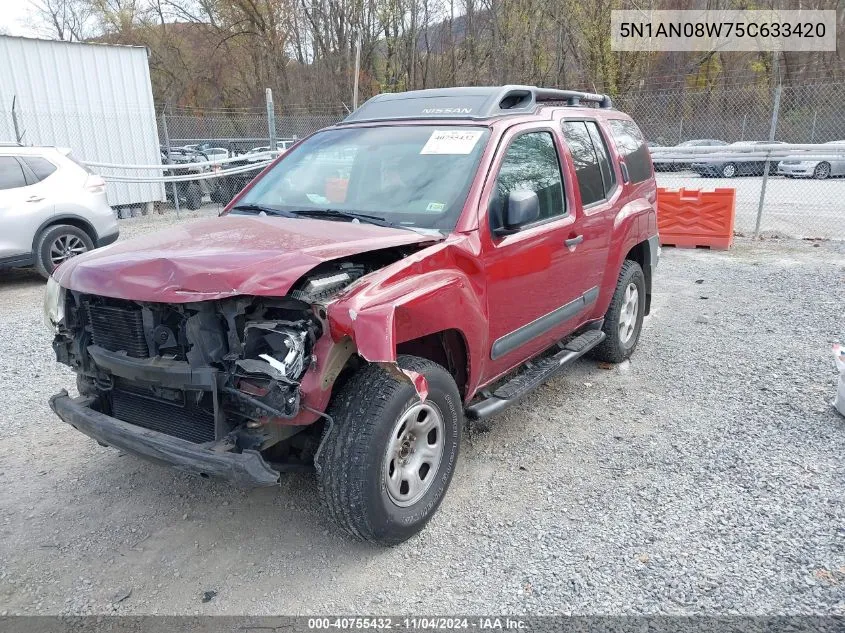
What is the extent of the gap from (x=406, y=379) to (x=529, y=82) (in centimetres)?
2965

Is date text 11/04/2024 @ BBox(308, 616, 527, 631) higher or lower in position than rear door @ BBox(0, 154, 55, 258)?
lower

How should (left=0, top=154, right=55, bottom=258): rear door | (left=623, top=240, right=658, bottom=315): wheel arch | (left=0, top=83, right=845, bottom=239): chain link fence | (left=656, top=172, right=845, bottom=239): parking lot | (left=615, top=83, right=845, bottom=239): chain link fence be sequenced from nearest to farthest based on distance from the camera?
(left=623, top=240, right=658, bottom=315): wheel arch → (left=0, top=154, right=55, bottom=258): rear door → (left=656, top=172, right=845, bottom=239): parking lot → (left=0, top=83, right=845, bottom=239): chain link fence → (left=615, top=83, right=845, bottom=239): chain link fence

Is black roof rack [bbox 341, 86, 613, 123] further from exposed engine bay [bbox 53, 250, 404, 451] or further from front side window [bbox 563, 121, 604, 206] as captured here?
exposed engine bay [bbox 53, 250, 404, 451]

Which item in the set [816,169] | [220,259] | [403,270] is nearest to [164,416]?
[220,259]

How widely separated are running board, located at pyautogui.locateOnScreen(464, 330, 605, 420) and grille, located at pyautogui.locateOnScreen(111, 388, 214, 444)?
136cm

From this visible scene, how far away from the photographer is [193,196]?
50.4ft

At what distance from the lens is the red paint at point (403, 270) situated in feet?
8.44

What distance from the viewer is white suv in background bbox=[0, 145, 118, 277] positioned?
7809 millimetres

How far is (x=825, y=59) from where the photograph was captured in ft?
97.7

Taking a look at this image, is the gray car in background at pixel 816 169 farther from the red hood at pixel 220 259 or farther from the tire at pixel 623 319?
the red hood at pixel 220 259

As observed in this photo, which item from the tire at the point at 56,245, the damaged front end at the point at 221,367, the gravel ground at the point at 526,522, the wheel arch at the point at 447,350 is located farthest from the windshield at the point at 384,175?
the tire at the point at 56,245

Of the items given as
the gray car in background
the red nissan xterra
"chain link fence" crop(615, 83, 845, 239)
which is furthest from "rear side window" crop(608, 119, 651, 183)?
the gray car in background

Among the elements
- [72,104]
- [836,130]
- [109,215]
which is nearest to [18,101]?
[72,104]

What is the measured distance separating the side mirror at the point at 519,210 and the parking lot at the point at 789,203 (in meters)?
9.88
